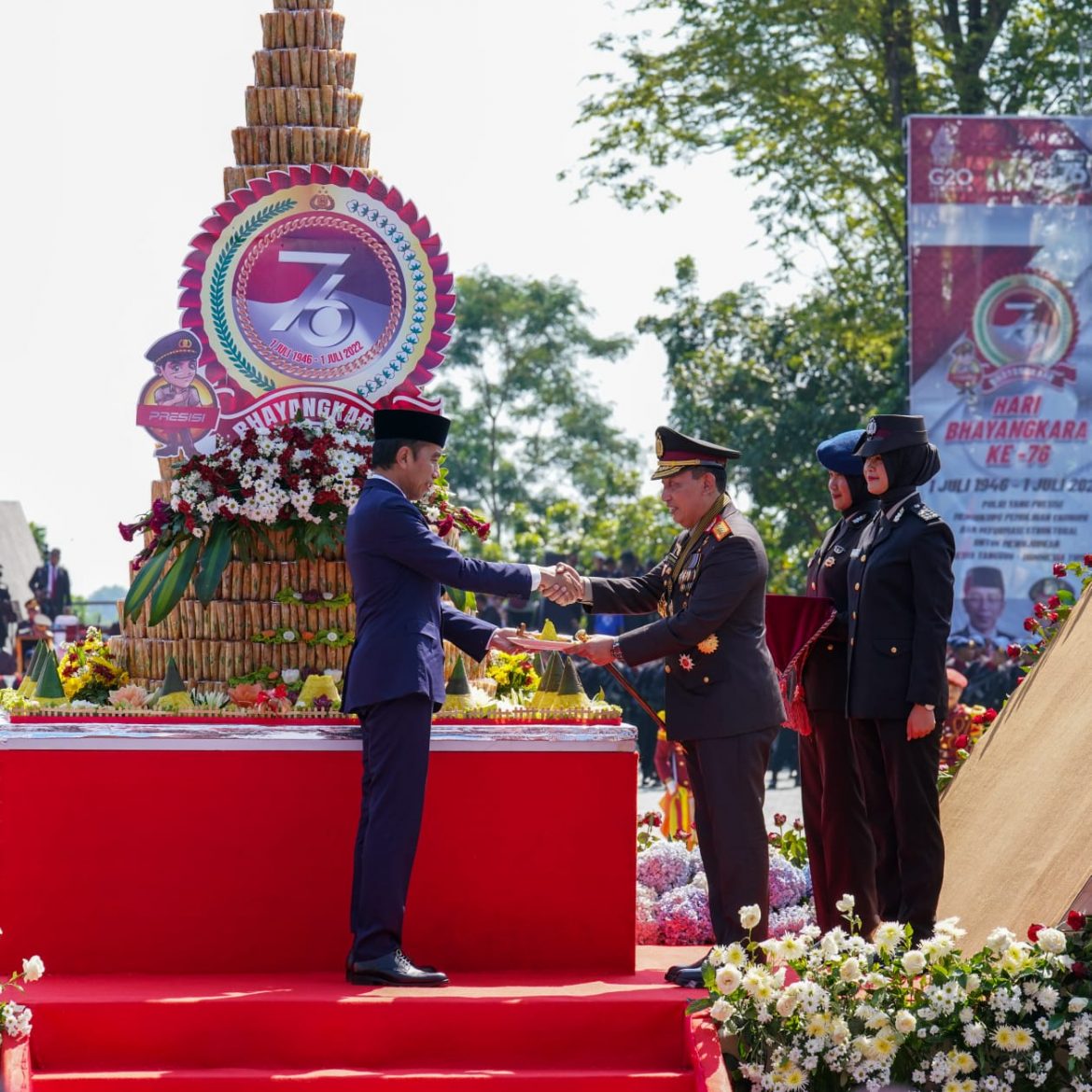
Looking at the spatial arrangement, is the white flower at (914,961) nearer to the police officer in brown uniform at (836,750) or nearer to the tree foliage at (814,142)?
the police officer in brown uniform at (836,750)

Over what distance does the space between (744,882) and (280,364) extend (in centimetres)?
294

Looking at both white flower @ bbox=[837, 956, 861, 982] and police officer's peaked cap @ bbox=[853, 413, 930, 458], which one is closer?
white flower @ bbox=[837, 956, 861, 982]

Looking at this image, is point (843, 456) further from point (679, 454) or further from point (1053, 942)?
point (1053, 942)

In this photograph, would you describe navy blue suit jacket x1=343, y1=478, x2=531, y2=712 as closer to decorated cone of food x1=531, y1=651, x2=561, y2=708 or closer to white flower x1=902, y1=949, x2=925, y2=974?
decorated cone of food x1=531, y1=651, x2=561, y2=708

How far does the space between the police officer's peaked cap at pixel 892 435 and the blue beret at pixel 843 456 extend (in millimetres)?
301

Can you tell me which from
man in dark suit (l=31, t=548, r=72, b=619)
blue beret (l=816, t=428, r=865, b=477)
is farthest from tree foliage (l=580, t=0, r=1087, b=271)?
blue beret (l=816, t=428, r=865, b=477)

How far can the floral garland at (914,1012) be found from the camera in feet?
16.5

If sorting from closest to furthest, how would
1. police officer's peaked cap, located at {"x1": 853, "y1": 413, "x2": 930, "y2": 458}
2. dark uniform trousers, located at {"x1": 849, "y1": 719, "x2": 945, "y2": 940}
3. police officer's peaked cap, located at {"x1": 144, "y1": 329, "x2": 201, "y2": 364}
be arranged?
dark uniform trousers, located at {"x1": 849, "y1": 719, "x2": 945, "y2": 940}
police officer's peaked cap, located at {"x1": 853, "y1": 413, "x2": 930, "y2": 458}
police officer's peaked cap, located at {"x1": 144, "y1": 329, "x2": 201, "y2": 364}

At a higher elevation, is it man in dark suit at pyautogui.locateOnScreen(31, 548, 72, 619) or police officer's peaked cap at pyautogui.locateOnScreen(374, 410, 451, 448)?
police officer's peaked cap at pyautogui.locateOnScreen(374, 410, 451, 448)

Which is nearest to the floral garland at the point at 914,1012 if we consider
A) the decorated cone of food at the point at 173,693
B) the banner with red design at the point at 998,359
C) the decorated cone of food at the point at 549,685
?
the decorated cone of food at the point at 549,685

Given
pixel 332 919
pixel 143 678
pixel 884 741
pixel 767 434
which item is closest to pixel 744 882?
pixel 884 741

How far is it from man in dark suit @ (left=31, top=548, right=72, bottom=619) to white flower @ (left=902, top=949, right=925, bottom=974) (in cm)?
1887

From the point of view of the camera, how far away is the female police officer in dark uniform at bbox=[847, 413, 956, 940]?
6.13m

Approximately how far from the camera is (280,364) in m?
7.43
